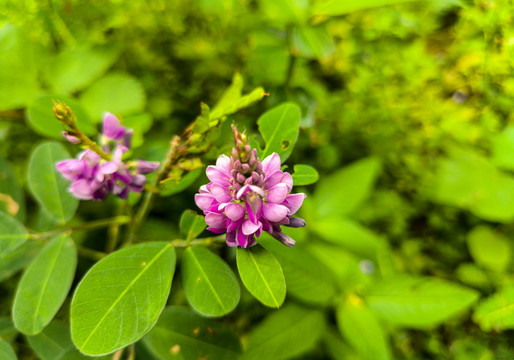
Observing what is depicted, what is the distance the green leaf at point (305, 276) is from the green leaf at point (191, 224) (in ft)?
0.91

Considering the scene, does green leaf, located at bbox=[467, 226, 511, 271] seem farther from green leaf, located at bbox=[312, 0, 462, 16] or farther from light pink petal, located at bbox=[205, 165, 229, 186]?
light pink petal, located at bbox=[205, 165, 229, 186]

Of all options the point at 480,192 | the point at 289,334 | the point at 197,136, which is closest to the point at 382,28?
the point at 480,192

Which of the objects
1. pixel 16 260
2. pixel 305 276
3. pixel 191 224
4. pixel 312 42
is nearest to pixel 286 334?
pixel 305 276

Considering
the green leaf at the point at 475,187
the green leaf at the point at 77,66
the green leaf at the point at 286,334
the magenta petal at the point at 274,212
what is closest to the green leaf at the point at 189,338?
the green leaf at the point at 286,334

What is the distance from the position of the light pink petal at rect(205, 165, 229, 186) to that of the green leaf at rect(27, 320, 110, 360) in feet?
1.91

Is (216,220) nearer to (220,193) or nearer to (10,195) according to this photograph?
(220,193)

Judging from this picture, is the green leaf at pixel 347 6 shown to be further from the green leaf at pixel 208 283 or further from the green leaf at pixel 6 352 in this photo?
the green leaf at pixel 6 352

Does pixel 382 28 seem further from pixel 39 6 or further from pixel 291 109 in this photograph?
pixel 39 6

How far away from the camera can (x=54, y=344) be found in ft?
2.88

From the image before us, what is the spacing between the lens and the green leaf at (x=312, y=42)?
1090 mm

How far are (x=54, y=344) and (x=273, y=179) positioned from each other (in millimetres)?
716

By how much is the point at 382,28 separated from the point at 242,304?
1183 mm

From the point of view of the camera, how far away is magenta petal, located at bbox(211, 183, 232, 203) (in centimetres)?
58

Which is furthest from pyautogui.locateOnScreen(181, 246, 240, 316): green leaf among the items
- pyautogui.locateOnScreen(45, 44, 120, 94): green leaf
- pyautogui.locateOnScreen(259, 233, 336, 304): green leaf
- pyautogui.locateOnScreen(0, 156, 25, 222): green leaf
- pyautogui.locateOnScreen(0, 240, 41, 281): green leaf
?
pyautogui.locateOnScreen(45, 44, 120, 94): green leaf
